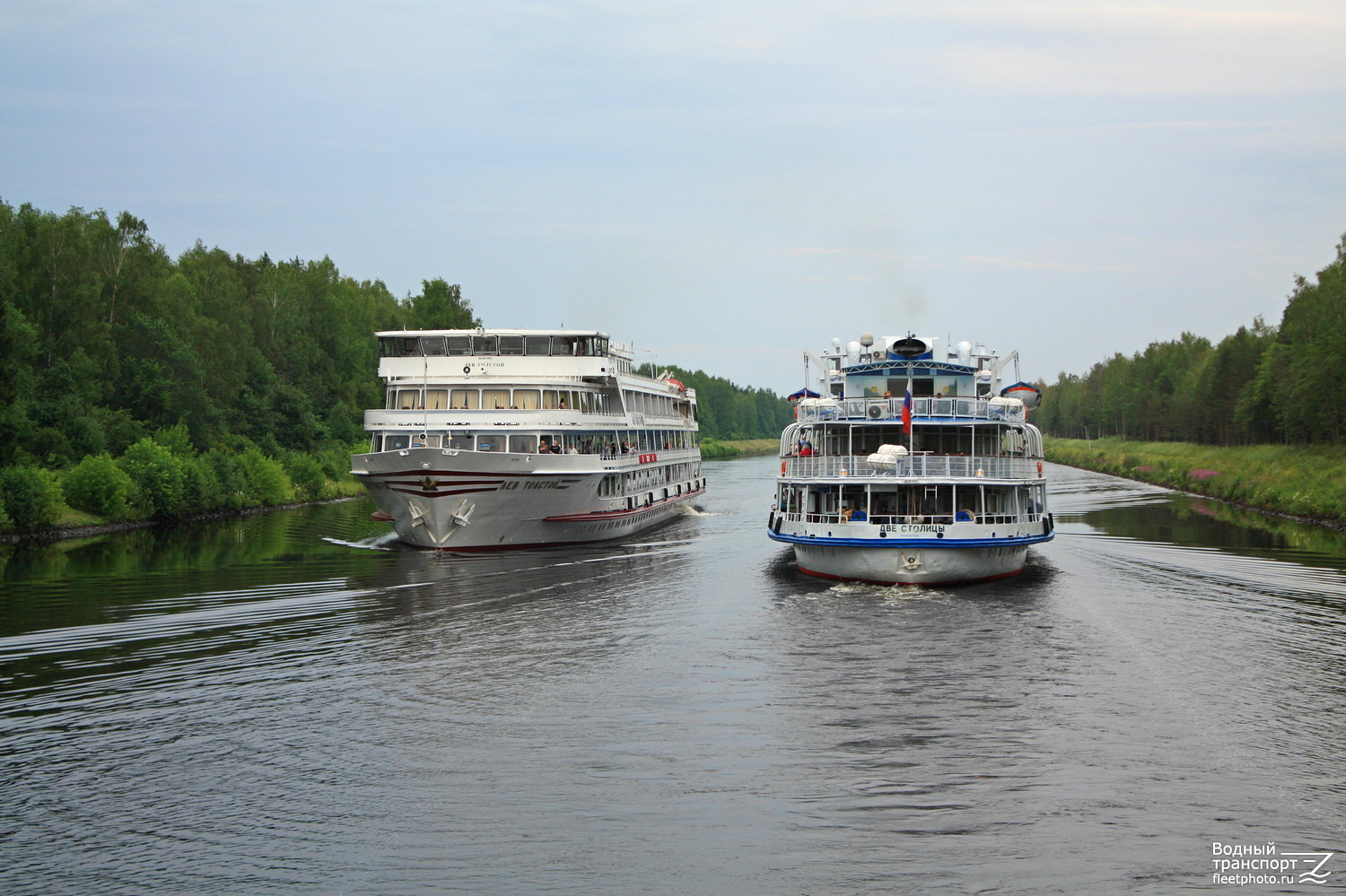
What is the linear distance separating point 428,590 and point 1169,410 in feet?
432

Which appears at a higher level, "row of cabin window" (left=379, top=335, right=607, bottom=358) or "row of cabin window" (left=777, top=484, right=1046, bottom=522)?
"row of cabin window" (left=379, top=335, right=607, bottom=358)

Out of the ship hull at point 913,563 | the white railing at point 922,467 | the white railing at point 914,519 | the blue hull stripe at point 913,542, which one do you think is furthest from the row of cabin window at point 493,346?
the blue hull stripe at point 913,542

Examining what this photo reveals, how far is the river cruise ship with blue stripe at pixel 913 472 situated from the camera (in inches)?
1537

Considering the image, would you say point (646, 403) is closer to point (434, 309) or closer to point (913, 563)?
point (913, 563)

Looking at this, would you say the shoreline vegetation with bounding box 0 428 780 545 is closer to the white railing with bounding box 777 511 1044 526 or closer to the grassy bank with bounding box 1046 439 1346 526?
the white railing with bounding box 777 511 1044 526

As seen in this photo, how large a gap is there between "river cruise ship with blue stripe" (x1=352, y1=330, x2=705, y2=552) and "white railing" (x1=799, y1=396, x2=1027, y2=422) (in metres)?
13.5

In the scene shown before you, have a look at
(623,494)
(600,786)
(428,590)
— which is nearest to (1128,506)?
(623,494)

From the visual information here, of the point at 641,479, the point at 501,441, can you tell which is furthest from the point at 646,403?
the point at 501,441

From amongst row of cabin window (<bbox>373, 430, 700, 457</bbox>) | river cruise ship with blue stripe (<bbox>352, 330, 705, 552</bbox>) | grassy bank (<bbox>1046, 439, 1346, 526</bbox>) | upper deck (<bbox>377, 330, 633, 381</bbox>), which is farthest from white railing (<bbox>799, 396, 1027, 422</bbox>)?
grassy bank (<bbox>1046, 439, 1346, 526</bbox>)

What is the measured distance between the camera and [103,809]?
746 inches

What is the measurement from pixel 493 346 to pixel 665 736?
1412 inches

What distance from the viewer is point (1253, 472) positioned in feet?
307

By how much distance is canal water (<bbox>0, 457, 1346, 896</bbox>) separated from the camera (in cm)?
1720

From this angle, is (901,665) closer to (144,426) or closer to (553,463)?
(553,463)
